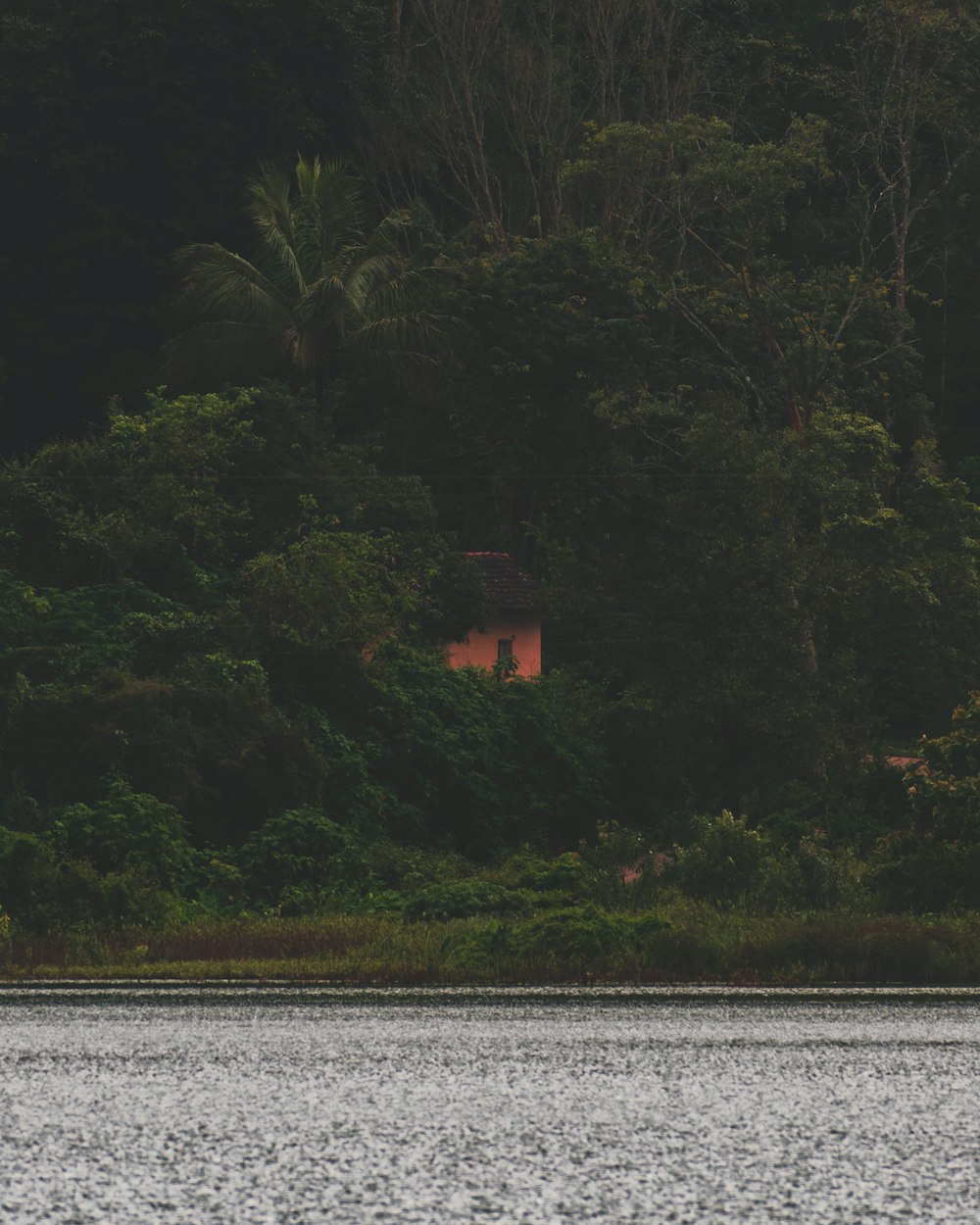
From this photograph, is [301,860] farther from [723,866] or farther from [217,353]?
[217,353]

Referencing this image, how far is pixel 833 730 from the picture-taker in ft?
96.9

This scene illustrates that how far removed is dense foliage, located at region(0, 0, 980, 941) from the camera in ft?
85.3

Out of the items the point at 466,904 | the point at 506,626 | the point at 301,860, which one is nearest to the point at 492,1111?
the point at 466,904

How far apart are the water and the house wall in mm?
25523

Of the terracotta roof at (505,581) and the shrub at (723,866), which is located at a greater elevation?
the terracotta roof at (505,581)

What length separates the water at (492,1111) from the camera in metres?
7.32

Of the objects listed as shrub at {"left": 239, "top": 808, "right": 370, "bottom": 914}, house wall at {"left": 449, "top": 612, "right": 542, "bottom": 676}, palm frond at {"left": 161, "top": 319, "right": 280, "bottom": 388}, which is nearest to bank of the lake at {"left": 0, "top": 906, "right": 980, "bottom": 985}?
shrub at {"left": 239, "top": 808, "right": 370, "bottom": 914}

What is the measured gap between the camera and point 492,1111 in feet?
29.9

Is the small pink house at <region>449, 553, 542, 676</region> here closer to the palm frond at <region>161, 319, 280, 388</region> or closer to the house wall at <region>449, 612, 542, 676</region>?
the house wall at <region>449, 612, 542, 676</region>

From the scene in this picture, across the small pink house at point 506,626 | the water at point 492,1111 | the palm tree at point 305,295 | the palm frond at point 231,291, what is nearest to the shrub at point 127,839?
the water at point 492,1111

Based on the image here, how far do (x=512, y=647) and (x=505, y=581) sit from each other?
187 cm

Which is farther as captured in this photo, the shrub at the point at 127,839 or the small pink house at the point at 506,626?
the small pink house at the point at 506,626

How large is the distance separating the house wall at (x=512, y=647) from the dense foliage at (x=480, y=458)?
1077 millimetres

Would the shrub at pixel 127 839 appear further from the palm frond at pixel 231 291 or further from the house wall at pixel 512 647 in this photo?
the palm frond at pixel 231 291
